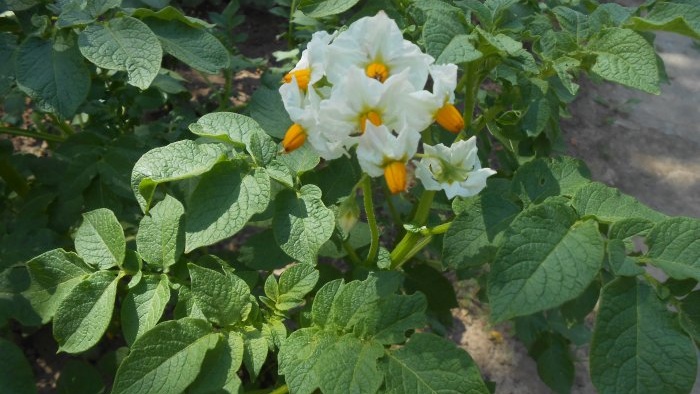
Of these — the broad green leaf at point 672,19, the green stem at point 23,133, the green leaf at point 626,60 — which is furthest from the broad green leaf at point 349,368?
the green stem at point 23,133

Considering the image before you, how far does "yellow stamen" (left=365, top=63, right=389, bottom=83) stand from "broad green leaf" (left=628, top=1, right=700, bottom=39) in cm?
46

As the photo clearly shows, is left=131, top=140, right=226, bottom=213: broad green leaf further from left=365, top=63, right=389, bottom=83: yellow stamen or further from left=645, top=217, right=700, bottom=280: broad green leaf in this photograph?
left=645, top=217, right=700, bottom=280: broad green leaf

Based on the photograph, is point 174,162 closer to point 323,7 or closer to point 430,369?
point 323,7

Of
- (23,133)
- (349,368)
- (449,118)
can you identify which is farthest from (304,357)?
(23,133)

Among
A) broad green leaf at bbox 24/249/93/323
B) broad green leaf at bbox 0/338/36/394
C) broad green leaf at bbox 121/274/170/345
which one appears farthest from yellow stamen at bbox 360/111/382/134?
broad green leaf at bbox 0/338/36/394

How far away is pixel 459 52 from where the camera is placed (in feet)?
3.38

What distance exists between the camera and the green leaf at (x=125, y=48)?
1.12m

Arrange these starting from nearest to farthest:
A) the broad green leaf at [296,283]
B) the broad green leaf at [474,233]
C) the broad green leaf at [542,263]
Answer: the broad green leaf at [542,263], the broad green leaf at [474,233], the broad green leaf at [296,283]

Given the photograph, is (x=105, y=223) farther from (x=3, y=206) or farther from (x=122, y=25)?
(x=3, y=206)

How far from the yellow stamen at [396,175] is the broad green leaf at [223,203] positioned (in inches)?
8.3

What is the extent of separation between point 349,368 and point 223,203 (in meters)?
0.32

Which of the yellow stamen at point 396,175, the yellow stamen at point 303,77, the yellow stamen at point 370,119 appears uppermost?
the yellow stamen at point 303,77

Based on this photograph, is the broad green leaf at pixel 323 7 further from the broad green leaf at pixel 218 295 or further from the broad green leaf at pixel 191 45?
the broad green leaf at pixel 218 295

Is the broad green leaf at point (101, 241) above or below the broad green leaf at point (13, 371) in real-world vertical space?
above
